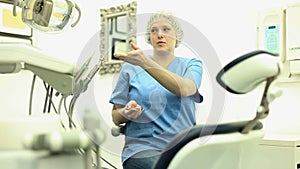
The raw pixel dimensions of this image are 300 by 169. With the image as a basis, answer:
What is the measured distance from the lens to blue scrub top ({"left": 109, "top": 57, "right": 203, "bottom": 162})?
4.01 feet

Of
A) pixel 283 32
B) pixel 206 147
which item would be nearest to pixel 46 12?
pixel 206 147

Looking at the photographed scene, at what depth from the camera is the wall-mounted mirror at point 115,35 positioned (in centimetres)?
→ 103

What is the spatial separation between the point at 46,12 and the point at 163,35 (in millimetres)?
416

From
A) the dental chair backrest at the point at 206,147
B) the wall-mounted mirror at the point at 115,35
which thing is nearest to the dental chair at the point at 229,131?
the dental chair backrest at the point at 206,147

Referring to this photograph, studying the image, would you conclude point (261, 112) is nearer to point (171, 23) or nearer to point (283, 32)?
point (171, 23)

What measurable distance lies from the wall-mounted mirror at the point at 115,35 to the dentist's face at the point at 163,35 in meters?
0.07

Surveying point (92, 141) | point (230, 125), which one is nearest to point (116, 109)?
point (230, 125)

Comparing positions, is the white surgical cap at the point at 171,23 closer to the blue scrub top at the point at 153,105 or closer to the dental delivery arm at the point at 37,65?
the blue scrub top at the point at 153,105

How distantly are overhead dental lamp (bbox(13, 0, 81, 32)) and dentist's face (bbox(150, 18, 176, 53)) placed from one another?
273mm

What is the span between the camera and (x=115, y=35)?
135 cm

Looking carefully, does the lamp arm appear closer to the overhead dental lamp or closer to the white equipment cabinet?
the overhead dental lamp

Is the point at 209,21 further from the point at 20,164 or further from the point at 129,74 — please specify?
the point at 20,164

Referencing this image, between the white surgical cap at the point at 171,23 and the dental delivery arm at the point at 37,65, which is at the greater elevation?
the white surgical cap at the point at 171,23

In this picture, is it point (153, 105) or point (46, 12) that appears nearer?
point (46, 12)
